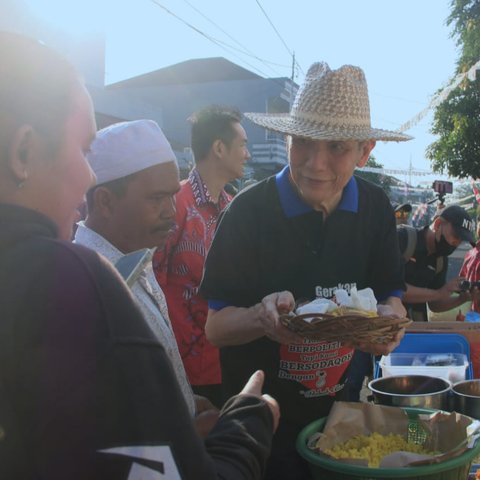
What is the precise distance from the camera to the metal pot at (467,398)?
2.14 m

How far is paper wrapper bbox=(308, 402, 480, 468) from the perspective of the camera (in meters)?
1.55

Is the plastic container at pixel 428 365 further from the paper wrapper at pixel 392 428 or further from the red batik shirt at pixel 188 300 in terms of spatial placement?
the red batik shirt at pixel 188 300

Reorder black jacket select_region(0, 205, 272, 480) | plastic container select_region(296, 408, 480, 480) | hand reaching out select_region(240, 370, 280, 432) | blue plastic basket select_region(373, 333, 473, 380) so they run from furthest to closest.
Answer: blue plastic basket select_region(373, 333, 473, 380) → plastic container select_region(296, 408, 480, 480) → hand reaching out select_region(240, 370, 280, 432) → black jacket select_region(0, 205, 272, 480)

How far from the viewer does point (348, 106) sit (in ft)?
→ 6.91

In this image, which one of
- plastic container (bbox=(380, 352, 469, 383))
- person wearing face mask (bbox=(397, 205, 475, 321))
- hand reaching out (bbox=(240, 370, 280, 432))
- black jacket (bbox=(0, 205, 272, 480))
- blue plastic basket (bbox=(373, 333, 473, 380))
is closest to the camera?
black jacket (bbox=(0, 205, 272, 480))

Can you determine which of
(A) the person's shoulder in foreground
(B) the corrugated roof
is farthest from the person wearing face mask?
(B) the corrugated roof

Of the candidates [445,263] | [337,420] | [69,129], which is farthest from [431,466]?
[445,263]

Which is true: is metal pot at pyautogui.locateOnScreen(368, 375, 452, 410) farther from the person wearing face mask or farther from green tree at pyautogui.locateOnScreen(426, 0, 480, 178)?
green tree at pyautogui.locateOnScreen(426, 0, 480, 178)

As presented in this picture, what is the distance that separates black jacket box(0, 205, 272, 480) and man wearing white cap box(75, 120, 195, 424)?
101 cm

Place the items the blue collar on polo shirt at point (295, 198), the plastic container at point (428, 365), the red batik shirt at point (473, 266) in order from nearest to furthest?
the blue collar on polo shirt at point (295, 198)
the plastic container at point (428, 365)
the red batik shirt at point (473, 266)

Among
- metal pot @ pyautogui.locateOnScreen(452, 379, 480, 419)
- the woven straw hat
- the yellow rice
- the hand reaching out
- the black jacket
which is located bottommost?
metal pot @ pyautogui.locateOnScreen(452, 379, 480, 419)

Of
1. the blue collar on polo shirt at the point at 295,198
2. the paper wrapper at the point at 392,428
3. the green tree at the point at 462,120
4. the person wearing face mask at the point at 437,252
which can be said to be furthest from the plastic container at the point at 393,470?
the green tree at the point at 462,120

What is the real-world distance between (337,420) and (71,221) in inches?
47.0

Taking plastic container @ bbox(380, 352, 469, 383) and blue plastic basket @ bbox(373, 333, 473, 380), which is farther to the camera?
blue plastic basket @ bbox(373, 333, 473, 380)
